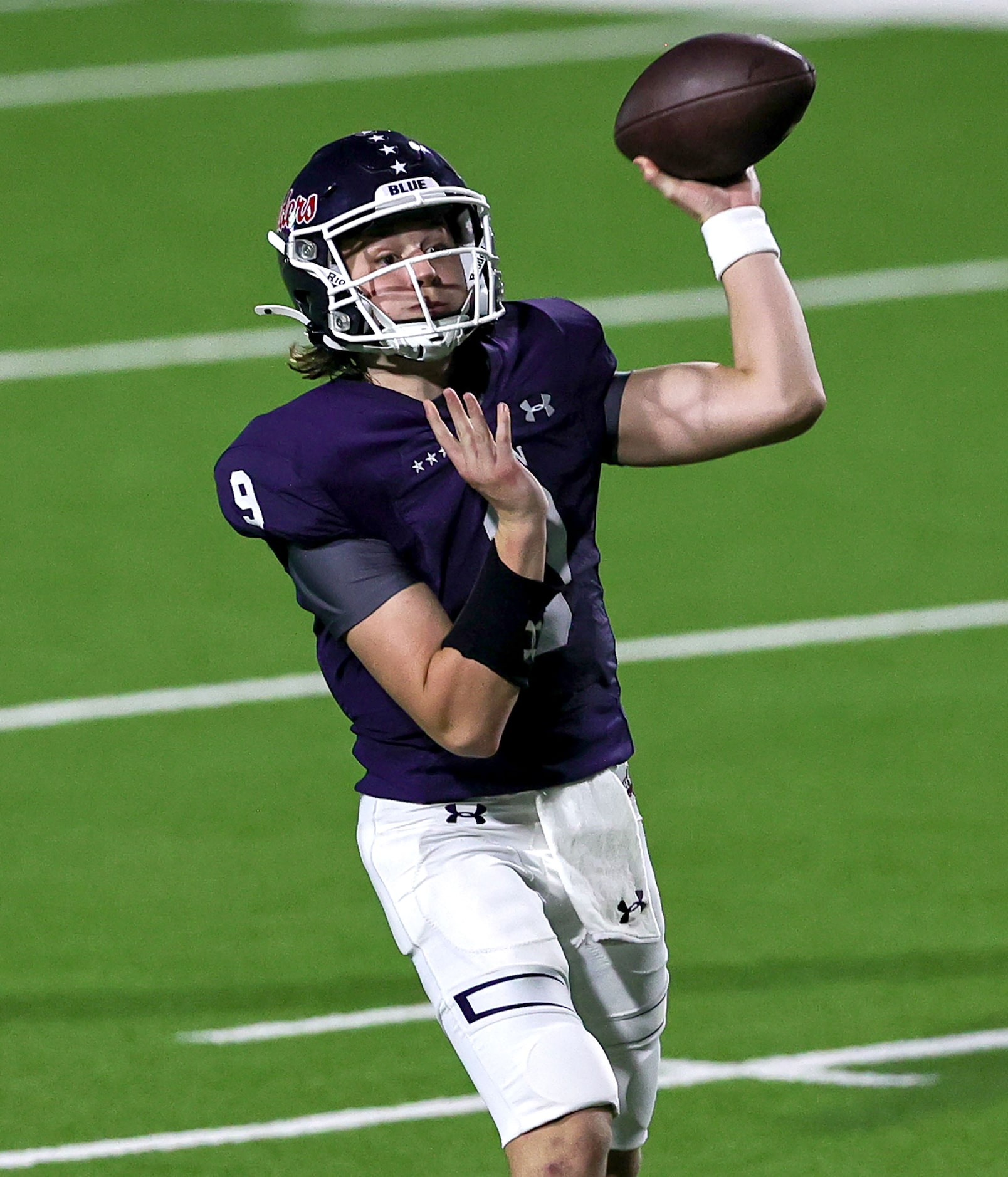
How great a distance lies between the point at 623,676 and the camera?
6902 millimetres

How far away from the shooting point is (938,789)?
6.22 meters

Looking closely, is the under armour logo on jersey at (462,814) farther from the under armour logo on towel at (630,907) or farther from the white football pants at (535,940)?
the under armour logo on towel at (630,907)

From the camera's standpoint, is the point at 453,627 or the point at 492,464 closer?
the point at 492,464

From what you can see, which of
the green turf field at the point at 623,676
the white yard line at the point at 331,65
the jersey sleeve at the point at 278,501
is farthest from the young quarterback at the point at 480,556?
the white yard line at the point at 331,65

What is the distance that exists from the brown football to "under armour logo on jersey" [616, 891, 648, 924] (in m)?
1.18

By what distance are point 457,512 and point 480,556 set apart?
0.26ft

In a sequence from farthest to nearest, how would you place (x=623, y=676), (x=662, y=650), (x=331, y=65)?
(x=331, y=65) < (x=662, y=650) < (x=623, y=676)

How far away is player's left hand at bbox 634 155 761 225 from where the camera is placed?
394 centimetres

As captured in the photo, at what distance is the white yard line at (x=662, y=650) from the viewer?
682cm

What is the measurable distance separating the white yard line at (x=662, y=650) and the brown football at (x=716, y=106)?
3134 mm

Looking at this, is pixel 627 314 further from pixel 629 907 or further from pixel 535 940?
pixel 535 940

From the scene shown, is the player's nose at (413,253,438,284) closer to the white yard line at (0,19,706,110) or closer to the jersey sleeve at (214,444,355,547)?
the jersey sleeve at (214,444,355,547)

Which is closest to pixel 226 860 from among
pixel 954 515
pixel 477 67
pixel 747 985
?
pixel 747 985

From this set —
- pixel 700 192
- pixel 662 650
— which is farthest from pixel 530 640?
pixel 662 650
